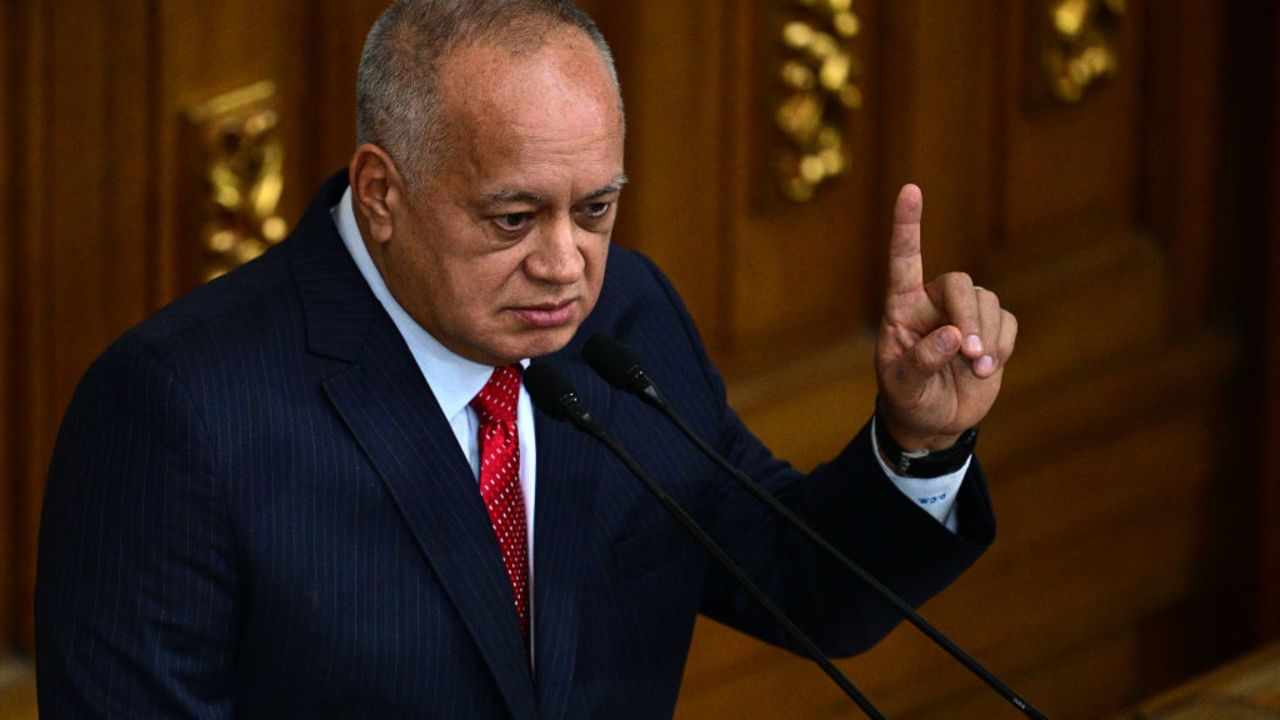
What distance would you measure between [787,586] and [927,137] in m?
1.54

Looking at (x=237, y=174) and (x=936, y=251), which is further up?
(x=237, y=174)

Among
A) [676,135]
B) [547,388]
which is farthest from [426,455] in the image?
[676,135]

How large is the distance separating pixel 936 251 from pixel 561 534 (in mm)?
1697

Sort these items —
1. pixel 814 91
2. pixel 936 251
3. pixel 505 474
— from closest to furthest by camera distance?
1. pixel 505 474
2. pixel 814 91
3. pixel 936 251

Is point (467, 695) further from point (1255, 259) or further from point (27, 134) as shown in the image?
point (1255, 259)

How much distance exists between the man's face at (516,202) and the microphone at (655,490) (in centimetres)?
4

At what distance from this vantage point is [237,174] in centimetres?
239

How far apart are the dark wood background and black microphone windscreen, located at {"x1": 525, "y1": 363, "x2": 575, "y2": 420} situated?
3.01 feet

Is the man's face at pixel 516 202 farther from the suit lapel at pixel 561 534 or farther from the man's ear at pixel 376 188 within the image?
the suit lapel at pixel 561 534

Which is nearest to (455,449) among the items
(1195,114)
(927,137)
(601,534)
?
(601,534)

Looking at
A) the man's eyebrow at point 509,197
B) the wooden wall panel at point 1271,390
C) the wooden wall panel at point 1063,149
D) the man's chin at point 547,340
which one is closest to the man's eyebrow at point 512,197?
the man's eyebrow at point 509,197

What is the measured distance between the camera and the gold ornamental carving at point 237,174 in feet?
7.77

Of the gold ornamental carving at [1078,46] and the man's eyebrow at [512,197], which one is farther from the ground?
the man's eyebrow at [512,197]

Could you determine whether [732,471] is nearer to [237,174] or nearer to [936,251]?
[237,174]
